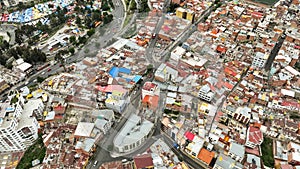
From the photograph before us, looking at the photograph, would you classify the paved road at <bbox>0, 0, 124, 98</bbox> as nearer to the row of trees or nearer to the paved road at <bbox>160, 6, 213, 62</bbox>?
the row of trees

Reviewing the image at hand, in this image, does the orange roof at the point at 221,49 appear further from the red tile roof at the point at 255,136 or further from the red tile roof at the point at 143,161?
the red tile roof at the point at 143,161

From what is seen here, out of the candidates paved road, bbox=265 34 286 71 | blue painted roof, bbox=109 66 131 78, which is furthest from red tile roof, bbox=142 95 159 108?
paved road, bbox=265 34 286 71

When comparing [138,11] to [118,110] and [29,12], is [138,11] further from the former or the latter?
[118,110]

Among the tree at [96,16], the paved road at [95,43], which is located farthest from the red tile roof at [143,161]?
the tree at [96,16]

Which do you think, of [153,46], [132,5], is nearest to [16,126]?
[153,46]

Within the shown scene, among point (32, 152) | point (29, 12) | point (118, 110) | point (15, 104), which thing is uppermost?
point (29, 12)

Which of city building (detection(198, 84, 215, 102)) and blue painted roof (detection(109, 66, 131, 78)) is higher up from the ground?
blue painted roof (detection(109, 66, 131, 78))

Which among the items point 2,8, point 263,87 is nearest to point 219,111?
point 263,87

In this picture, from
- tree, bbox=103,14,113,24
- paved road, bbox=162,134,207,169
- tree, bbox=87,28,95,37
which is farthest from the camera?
tree, bbox=103,14,113,24
